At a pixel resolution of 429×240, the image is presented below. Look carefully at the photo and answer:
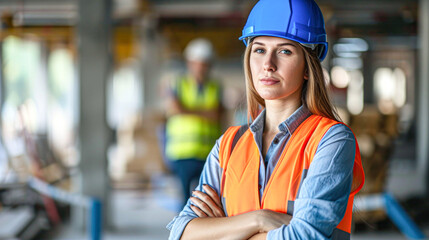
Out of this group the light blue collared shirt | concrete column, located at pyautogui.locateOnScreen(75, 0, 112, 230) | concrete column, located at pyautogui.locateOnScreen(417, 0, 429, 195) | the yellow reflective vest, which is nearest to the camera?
the light blue collared shirt

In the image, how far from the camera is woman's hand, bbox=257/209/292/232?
1.46 meters

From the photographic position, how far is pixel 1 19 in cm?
909

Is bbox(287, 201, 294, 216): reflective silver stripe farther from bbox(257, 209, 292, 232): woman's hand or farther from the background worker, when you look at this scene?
the background worker

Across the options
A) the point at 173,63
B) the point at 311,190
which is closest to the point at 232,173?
the point at 311,190

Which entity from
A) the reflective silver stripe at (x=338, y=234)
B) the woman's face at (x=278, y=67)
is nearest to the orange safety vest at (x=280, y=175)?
the reflective silver stripe at (x=338, y=234)

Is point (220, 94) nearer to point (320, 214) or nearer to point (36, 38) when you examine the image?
point (320, 214)

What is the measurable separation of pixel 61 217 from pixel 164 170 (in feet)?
10.3

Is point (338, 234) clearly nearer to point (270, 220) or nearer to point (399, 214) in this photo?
point (270, 220)

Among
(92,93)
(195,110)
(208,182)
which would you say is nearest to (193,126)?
(195,110)

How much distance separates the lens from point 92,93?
6.21 m

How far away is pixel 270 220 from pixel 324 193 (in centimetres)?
17

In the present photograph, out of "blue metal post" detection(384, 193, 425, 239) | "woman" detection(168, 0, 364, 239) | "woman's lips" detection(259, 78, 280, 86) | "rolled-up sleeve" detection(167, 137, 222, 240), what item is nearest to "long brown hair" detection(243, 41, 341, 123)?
"woman" detection(168, 0, 364, 239)

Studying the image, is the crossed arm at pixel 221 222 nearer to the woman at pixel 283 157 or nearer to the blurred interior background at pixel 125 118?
the woman at pixel 283 157

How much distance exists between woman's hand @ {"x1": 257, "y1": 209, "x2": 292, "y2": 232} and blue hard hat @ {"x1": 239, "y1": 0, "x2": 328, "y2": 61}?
1.68 feet
